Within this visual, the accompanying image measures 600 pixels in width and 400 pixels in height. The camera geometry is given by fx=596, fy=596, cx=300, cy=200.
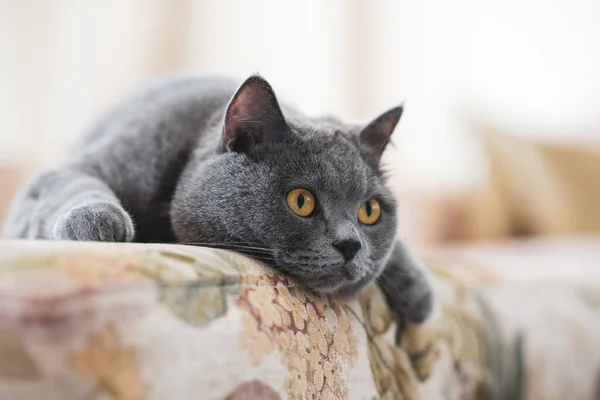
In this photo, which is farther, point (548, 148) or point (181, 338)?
point (548, 148)

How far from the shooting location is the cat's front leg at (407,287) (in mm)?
938

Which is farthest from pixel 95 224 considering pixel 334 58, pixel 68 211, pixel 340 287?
pixel 334 58

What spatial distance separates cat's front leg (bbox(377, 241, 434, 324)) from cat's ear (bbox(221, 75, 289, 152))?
0.31 m

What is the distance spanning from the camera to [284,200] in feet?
2.71

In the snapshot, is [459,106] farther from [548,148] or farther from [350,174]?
[350,174]

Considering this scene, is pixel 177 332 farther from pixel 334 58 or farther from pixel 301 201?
pixel 334 58

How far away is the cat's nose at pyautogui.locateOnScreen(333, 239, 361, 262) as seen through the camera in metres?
0.81

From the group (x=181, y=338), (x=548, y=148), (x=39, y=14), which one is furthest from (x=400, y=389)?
(x=39, y=14)

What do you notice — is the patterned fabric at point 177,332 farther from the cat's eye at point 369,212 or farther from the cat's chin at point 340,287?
the cat's eye at point 369,212

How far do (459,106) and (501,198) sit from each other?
1.99 ft

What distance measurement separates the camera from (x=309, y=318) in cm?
65

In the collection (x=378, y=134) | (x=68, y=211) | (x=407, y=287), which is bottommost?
(x=407, y=287)

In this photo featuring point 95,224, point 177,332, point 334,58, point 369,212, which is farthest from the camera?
point 334,58

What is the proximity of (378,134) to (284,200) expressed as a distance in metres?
0.27
